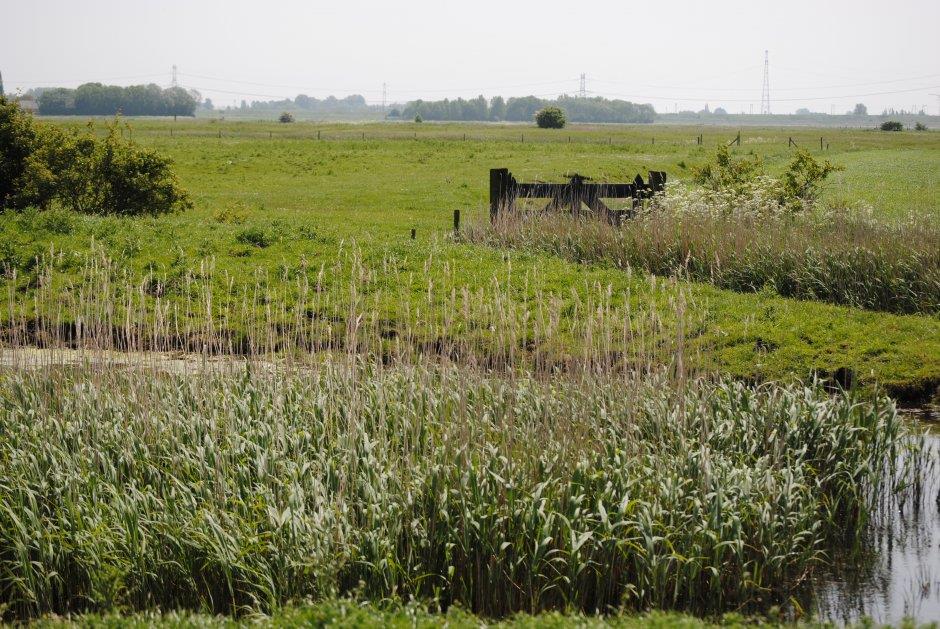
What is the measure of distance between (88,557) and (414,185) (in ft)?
102

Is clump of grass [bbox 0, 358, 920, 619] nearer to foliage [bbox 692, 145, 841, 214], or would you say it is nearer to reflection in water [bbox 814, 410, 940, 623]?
reflection in water [bbox 814, 410, 940, 623]

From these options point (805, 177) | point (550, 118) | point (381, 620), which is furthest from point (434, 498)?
point (550, 118)

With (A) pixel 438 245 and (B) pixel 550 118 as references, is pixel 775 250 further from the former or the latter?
(B) pixel 550 118

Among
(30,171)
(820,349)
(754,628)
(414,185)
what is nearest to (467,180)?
(414,185)

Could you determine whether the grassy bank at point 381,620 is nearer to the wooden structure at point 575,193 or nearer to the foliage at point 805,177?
the wooden structure at point 575,193

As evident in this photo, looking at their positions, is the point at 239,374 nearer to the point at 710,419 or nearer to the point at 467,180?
the point at 710,419

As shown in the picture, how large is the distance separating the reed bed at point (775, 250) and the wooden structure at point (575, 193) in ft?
2.60

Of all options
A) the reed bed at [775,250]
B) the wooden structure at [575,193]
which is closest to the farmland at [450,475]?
the reed bed at [775,250]

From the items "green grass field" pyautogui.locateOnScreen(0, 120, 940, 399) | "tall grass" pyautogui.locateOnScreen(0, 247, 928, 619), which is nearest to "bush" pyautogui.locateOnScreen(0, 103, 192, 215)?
"green grass field" pyautogui.locateOnScreen(0, 120, 940, 399)

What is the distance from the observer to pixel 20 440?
817 centimetres

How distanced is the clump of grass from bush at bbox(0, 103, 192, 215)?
1419cm

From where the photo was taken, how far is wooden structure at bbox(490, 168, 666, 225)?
19078 millimetres

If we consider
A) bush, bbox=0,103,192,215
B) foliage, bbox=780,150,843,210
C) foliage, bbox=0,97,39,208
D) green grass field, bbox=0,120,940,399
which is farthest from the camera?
foliage, bbox=0,97,39,208

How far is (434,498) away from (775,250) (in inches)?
400
